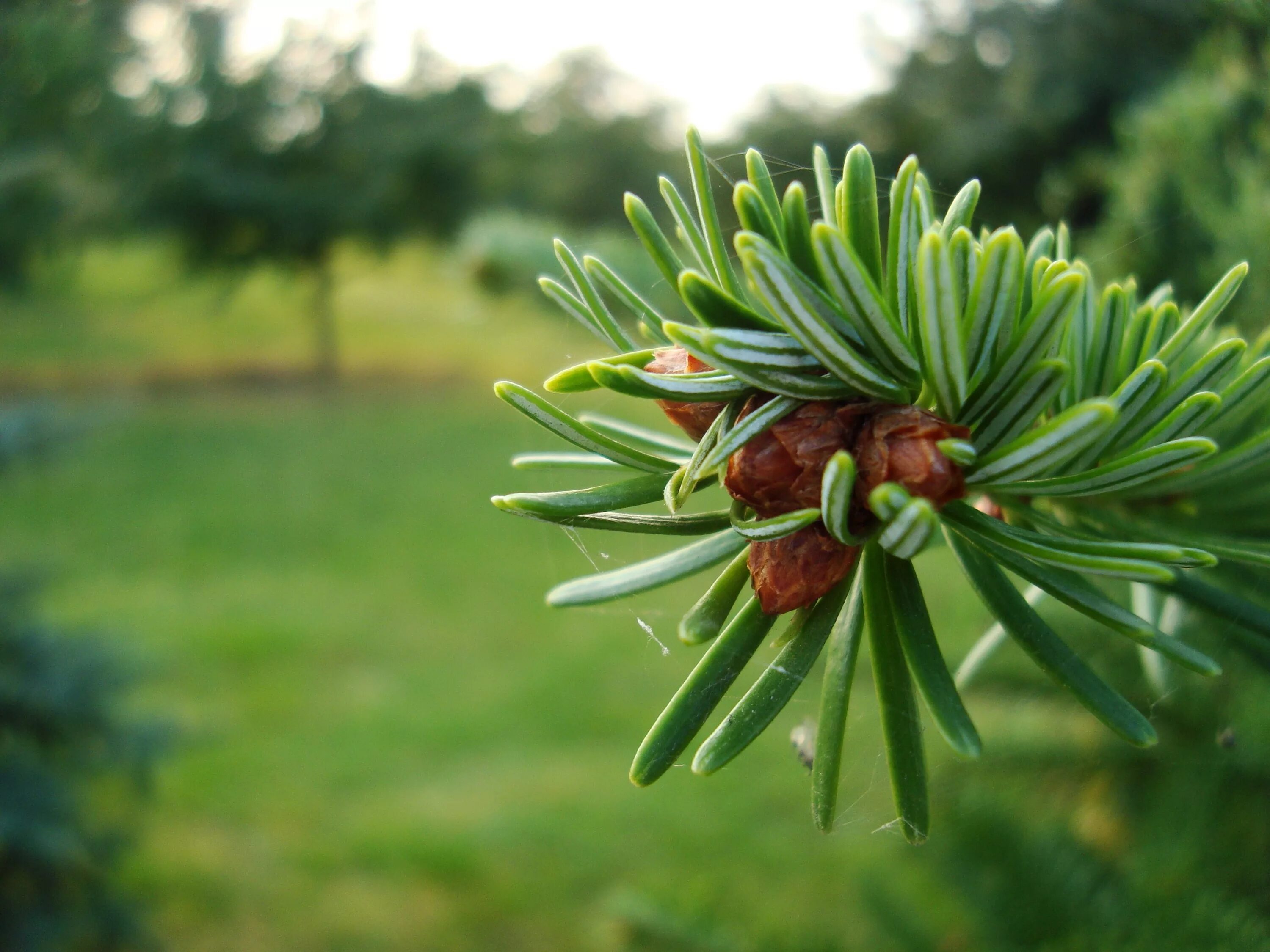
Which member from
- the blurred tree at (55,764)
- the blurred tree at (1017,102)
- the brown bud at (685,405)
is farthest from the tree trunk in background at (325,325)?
the brown bud at (685,405)

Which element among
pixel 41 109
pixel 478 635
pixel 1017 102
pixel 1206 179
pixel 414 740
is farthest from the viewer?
pixel 478 635

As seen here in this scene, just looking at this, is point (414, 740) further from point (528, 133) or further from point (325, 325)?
point (528, 133)

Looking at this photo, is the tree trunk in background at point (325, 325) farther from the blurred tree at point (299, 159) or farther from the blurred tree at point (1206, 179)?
the blurred tree at point (1206, 179)

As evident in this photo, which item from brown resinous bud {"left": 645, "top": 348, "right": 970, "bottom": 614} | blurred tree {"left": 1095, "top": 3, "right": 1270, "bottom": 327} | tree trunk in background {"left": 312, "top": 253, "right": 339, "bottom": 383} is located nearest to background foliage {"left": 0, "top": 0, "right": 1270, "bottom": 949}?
blurred tree {"left": 1095, "top": 3, "right": 1270, "bottom": 327}

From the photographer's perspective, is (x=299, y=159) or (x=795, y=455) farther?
(x=299, y=159)

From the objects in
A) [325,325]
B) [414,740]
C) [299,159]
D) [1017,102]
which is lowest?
[414,740]

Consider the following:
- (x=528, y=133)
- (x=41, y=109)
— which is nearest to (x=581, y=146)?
(x=528, y=133)

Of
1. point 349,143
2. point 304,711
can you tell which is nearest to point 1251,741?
point 304,711
